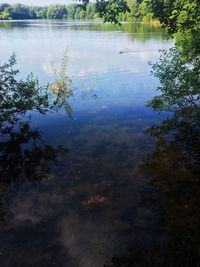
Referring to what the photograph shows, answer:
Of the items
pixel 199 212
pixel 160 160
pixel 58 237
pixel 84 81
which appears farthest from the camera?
pixel 84 81

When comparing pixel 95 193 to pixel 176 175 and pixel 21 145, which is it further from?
pixel 21 145

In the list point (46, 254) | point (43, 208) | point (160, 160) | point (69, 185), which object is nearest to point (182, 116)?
point (160, 160)

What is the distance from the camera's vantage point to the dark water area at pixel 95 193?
462 inches

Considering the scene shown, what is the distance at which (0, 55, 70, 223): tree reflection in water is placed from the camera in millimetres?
16875

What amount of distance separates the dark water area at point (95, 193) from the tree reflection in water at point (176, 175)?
0.16 feet

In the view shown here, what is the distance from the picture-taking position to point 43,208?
14500 mm

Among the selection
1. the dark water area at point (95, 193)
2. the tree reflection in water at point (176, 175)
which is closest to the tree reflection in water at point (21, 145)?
the dark water area at point (95, 193)

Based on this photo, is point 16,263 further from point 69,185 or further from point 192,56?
point 192,56

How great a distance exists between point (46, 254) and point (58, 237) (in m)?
1.02

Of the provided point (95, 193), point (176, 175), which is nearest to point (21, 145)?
point (95, 193)

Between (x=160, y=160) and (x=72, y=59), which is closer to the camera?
(x=160, y=160)

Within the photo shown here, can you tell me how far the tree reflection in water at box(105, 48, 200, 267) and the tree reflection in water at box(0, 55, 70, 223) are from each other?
5996 mm

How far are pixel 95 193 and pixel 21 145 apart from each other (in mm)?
7538

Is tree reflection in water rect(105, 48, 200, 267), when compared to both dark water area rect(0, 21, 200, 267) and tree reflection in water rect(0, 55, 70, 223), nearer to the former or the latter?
dark water area rect(0, 21, 200, 267)
